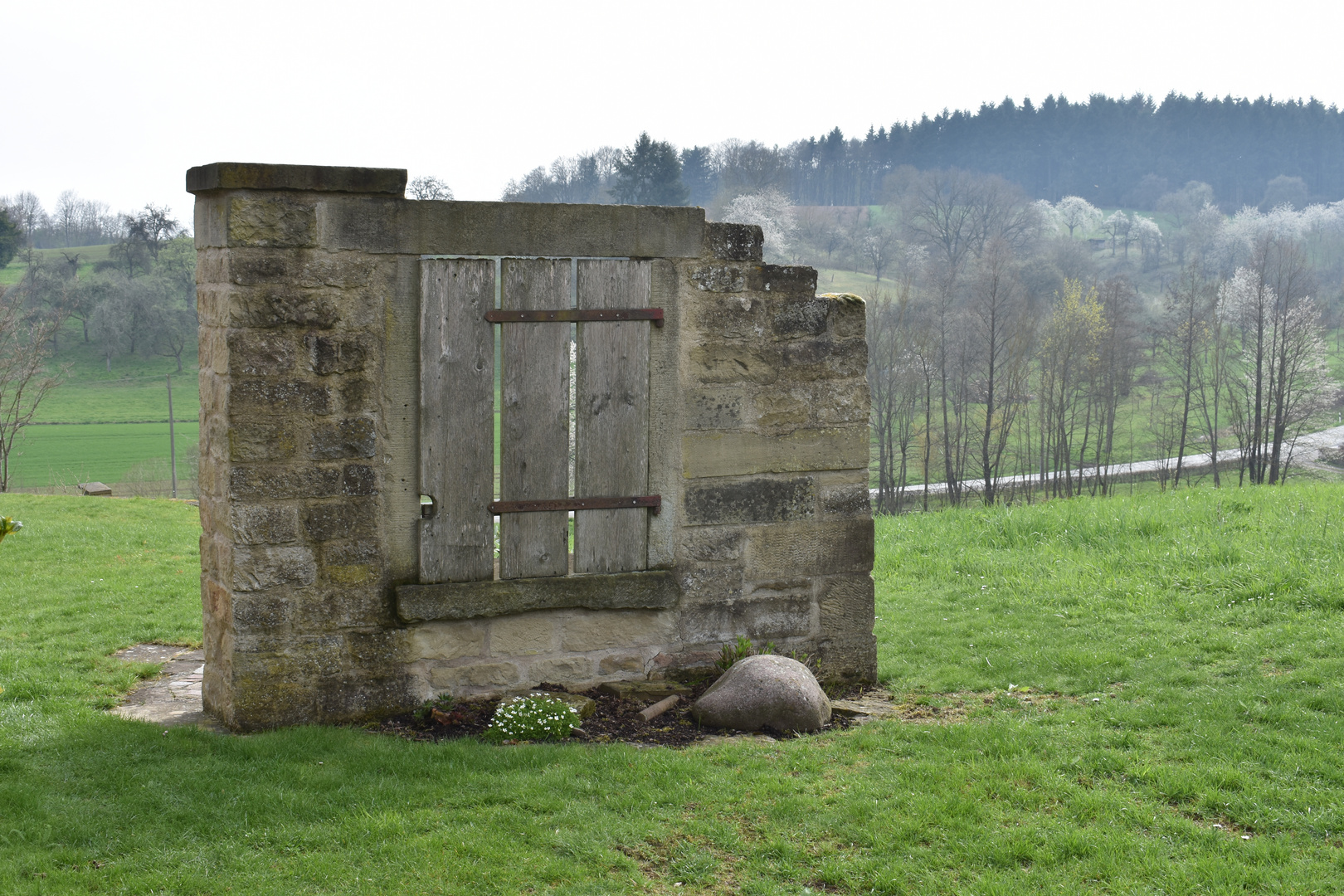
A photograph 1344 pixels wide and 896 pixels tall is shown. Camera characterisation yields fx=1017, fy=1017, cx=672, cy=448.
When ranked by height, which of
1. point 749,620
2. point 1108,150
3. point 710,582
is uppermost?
point 1108,150

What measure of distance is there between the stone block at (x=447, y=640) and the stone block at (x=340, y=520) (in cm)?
62

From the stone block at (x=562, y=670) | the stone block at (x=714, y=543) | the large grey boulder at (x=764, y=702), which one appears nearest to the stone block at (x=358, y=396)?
the stone block at (x=562, y=670)

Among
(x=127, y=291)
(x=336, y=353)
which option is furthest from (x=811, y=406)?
(x=127, y=291)

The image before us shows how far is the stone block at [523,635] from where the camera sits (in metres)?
5.65

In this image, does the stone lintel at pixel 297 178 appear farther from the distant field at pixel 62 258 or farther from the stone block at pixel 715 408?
the distant field at pixel 62 258

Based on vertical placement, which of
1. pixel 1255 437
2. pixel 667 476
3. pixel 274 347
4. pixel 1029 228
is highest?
pixel 1029 228

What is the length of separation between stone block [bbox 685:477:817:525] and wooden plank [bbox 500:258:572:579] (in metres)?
0.78

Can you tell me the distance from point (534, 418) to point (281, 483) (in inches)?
52.7

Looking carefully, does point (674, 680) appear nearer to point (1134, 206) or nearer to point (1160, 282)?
point (1160, 282)

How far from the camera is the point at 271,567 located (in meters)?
5.15

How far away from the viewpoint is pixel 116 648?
7090 millimetres

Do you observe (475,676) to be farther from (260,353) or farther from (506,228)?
(506,228)

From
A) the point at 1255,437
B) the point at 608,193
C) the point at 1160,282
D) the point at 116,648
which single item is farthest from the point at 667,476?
the point at 1160,282

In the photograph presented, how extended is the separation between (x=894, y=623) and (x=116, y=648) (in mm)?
5745
